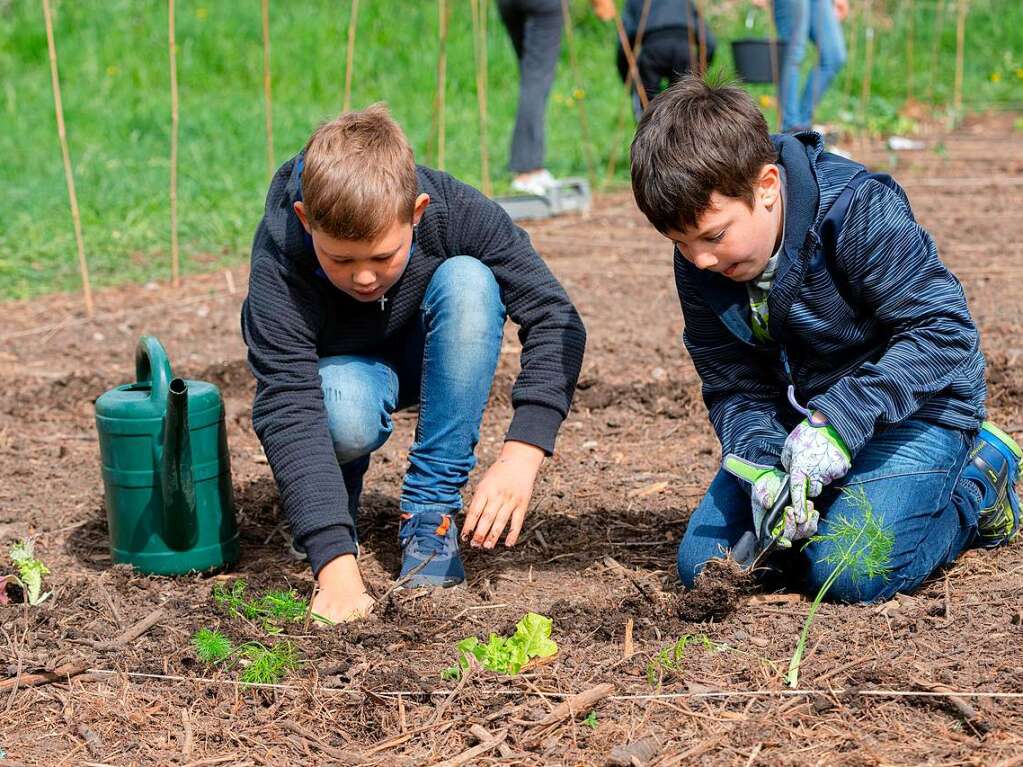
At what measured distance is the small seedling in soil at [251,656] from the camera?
6.74 ft

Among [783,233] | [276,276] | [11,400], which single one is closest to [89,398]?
[11,400]

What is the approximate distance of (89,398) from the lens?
390cm

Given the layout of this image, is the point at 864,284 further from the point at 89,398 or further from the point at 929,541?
the point at 89,398

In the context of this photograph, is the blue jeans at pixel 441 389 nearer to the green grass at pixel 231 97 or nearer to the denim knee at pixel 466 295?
the denim knee at pixel 466 295

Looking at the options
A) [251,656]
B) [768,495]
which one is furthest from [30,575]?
[768,495]

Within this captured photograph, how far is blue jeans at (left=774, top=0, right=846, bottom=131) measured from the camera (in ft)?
24.6

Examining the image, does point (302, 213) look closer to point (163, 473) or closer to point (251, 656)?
point (163, 473)

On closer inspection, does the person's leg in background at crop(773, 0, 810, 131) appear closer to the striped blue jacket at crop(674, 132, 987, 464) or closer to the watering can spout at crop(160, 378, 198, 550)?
the striped blue jacket at crop(674, 132, 987, 464)

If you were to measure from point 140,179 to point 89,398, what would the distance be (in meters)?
3.65

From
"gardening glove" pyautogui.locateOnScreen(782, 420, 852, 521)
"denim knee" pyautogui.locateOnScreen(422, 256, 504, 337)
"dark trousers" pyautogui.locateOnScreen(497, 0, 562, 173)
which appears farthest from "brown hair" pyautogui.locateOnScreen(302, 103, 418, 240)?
"dark trousers" pyautogui.locateOnScreen(497, 0, 562, 173)

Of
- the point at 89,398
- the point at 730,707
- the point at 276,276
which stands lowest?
the point at 89,398

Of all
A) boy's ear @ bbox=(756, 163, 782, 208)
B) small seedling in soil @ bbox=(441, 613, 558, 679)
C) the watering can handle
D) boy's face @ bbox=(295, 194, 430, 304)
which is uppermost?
boy's ear @ bbox=(756, 163, 782, 208)

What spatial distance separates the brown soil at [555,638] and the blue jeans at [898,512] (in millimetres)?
59

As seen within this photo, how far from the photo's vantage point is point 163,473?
241 centimetres
